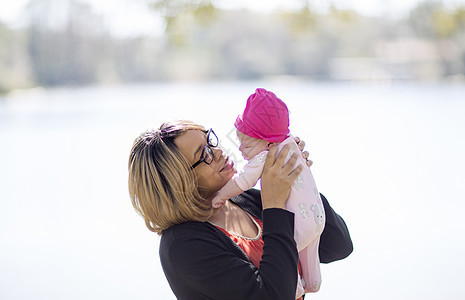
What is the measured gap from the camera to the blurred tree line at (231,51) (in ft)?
83.3

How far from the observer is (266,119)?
1179 millimetres

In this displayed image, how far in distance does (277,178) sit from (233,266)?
203mm

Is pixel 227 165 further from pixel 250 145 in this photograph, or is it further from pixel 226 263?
pixel 226 263

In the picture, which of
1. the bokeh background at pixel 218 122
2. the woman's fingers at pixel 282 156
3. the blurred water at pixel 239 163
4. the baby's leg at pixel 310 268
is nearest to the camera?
the woman's fingers at pixel 282 156

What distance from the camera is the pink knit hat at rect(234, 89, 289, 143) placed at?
3.84 feet

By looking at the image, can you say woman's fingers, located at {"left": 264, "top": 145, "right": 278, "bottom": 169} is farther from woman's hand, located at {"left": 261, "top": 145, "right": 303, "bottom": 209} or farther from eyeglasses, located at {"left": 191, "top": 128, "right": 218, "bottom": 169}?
eyeglasses, located at {"left": 191, "top": 128, "right": 218, "bottom": 169}

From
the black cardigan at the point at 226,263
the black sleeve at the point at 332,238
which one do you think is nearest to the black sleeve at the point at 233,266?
the black cardigan at the point at 226,263

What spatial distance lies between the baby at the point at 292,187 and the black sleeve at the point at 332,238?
0.07 m

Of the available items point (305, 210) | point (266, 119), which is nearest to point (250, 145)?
point (266, 119)

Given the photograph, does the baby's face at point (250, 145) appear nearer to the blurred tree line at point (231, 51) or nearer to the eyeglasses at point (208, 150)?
the eyeglasses at point (208, 150)

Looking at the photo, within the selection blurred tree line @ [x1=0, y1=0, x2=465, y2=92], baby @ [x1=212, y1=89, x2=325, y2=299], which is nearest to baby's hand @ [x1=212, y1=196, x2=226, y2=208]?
baby @ [x1=212, y1=89, x2=325, y2=299]
